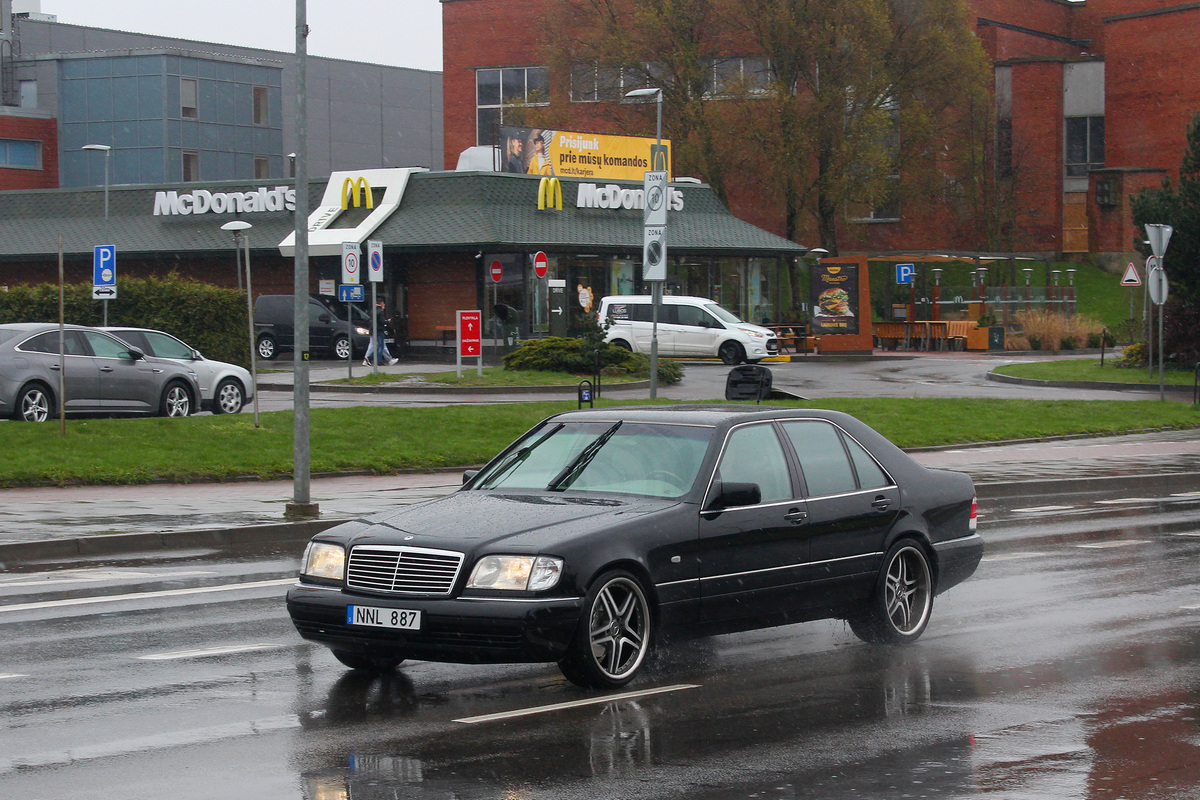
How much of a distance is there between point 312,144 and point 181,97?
14145 mm

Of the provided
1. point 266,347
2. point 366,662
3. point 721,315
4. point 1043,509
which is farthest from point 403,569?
point 266,347

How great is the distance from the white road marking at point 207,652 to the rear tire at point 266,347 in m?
37.6

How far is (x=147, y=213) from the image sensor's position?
173 ft

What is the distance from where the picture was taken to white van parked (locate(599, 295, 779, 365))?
1745 inches

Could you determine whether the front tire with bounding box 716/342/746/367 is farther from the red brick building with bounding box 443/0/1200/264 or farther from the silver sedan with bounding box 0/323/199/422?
the red brick building with bounding box 443/0/1200/264

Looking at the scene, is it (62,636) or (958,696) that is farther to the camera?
(62,636)

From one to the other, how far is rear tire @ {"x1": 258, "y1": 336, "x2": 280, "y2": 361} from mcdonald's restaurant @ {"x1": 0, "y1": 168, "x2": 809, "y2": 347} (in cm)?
261

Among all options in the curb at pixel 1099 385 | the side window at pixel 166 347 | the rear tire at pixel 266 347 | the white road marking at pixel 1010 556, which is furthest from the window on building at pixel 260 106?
the white road marking at pixel 1010 556

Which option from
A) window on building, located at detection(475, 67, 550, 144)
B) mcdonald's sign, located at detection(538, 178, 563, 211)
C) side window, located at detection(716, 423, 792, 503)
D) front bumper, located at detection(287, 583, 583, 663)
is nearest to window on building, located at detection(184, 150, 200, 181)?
window on building, located at detection(475, 67, 550, 144)

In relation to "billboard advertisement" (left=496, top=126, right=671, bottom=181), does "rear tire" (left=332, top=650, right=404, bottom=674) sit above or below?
below

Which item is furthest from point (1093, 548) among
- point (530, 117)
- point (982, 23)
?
point (982, 23)

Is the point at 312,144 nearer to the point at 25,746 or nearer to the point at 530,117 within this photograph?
the point at 530,117

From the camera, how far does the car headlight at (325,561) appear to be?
307 inches

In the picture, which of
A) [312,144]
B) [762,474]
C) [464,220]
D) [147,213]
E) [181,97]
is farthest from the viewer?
[312,144]
